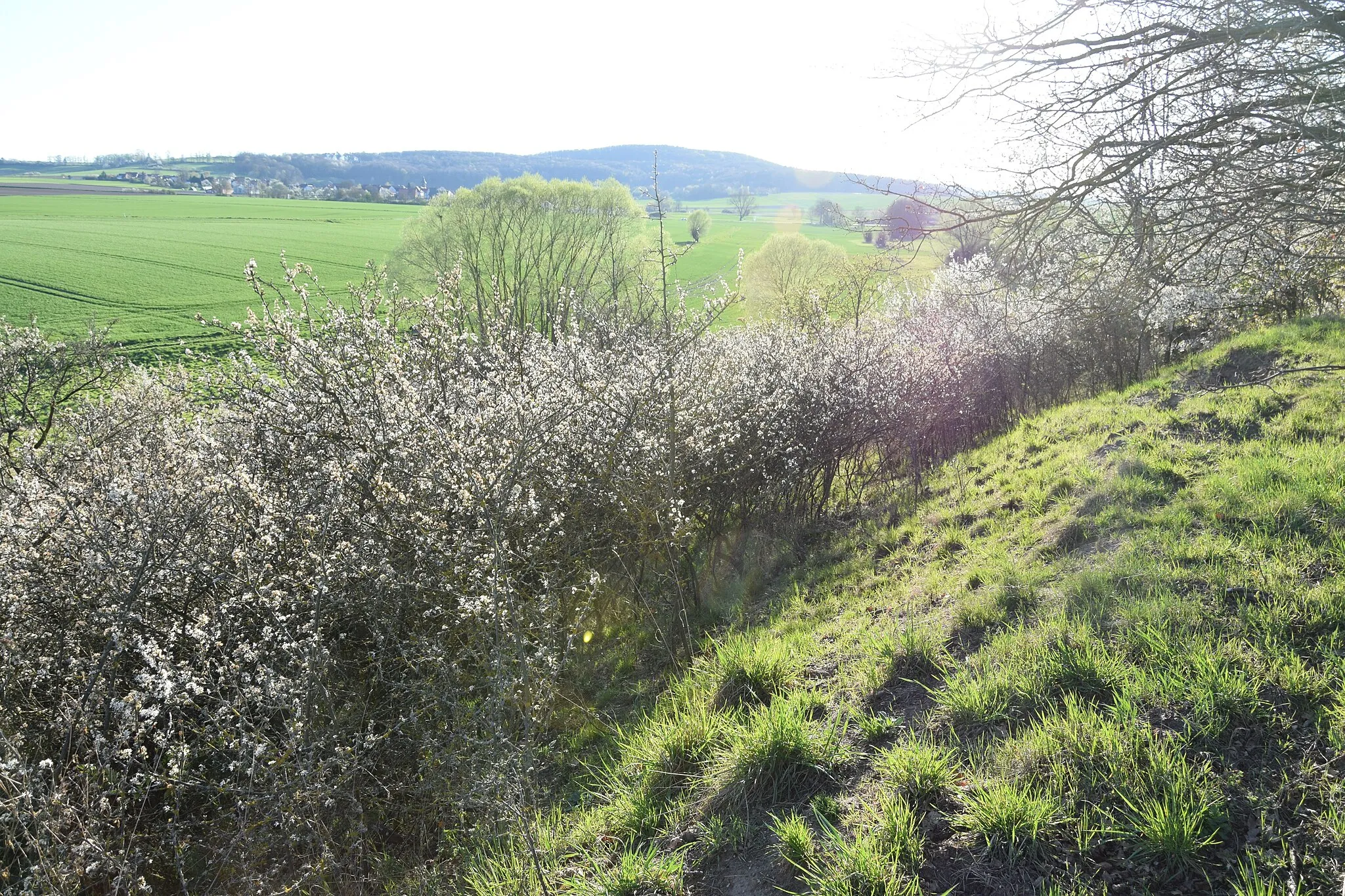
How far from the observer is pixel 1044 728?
2926 millimetres

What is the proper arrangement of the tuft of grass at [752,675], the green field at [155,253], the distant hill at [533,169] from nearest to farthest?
the tuft of grass at [752,675], the green field at [155,253], the distant hill at [533,169]

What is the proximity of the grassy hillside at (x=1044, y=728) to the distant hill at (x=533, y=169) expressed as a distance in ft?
381

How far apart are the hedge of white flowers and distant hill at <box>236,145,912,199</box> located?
4470 inches

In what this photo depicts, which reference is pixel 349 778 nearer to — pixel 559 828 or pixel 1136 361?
pixel 559 828

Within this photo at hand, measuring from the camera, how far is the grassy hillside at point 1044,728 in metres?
2.47

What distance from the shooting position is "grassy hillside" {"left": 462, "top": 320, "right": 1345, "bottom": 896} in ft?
8.12

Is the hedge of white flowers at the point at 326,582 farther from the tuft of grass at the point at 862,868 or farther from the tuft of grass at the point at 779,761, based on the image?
the tuft of grass at the point at 862,868

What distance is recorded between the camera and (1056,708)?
3.08 meters

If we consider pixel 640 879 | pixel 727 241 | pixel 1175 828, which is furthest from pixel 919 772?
pixel 727 241

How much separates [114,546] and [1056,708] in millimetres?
5455

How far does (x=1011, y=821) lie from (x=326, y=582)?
12.3ft

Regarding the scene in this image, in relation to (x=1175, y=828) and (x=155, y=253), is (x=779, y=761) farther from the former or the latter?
(x=155, y=253)

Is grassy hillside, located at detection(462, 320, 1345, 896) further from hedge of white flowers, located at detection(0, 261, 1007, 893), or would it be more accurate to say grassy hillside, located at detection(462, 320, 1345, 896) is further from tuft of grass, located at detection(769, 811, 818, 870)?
hedge of white flowers, located at detection(0, 261, 1007, 893)

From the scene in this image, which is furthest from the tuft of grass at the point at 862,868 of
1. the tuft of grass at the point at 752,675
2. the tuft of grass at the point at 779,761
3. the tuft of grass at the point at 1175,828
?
the tuft of grass at the point at 752,675
